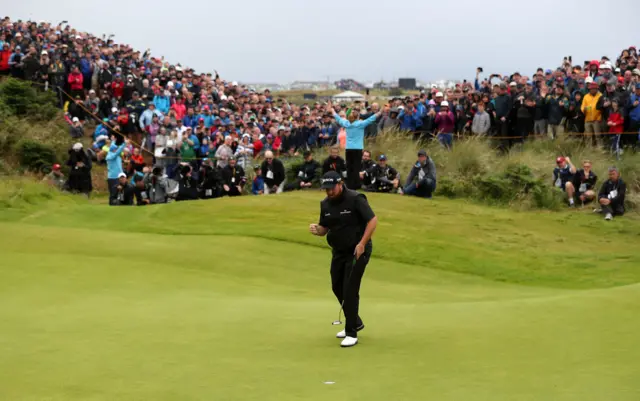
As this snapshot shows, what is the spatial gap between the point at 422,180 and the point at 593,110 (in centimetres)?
603

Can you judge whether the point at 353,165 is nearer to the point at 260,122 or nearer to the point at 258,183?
the point at 258,183

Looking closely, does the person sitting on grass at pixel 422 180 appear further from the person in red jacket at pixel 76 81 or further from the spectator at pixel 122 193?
the person in red jacket at pixel 76 81

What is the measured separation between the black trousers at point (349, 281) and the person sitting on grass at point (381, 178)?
16.8 meters

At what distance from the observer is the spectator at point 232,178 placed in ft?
95.4

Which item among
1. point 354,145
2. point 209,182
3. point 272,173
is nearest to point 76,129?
point 209,182

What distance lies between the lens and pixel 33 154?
3416cm

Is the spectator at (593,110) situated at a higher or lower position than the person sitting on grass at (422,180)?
Answer: higher

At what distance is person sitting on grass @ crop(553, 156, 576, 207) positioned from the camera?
1056 inches

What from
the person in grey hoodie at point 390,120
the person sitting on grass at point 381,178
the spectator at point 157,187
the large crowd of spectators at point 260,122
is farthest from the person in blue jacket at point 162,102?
the person sitting on grass at point 381,178

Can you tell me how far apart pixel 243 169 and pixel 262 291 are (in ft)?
46.9

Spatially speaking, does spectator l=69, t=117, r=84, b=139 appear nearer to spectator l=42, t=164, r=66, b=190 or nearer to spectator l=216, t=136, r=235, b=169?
spectator l=42, t=164, r=66, b=190

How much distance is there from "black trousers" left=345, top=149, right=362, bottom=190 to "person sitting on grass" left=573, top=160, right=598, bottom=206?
6.86 metres

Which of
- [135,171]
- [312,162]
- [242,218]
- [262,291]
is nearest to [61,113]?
[135,171]

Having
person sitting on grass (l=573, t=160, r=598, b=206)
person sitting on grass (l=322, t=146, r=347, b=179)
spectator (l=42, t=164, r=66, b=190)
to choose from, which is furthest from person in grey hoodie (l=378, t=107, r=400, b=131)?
spectator (l=42, t=164, r=66, b=190)
